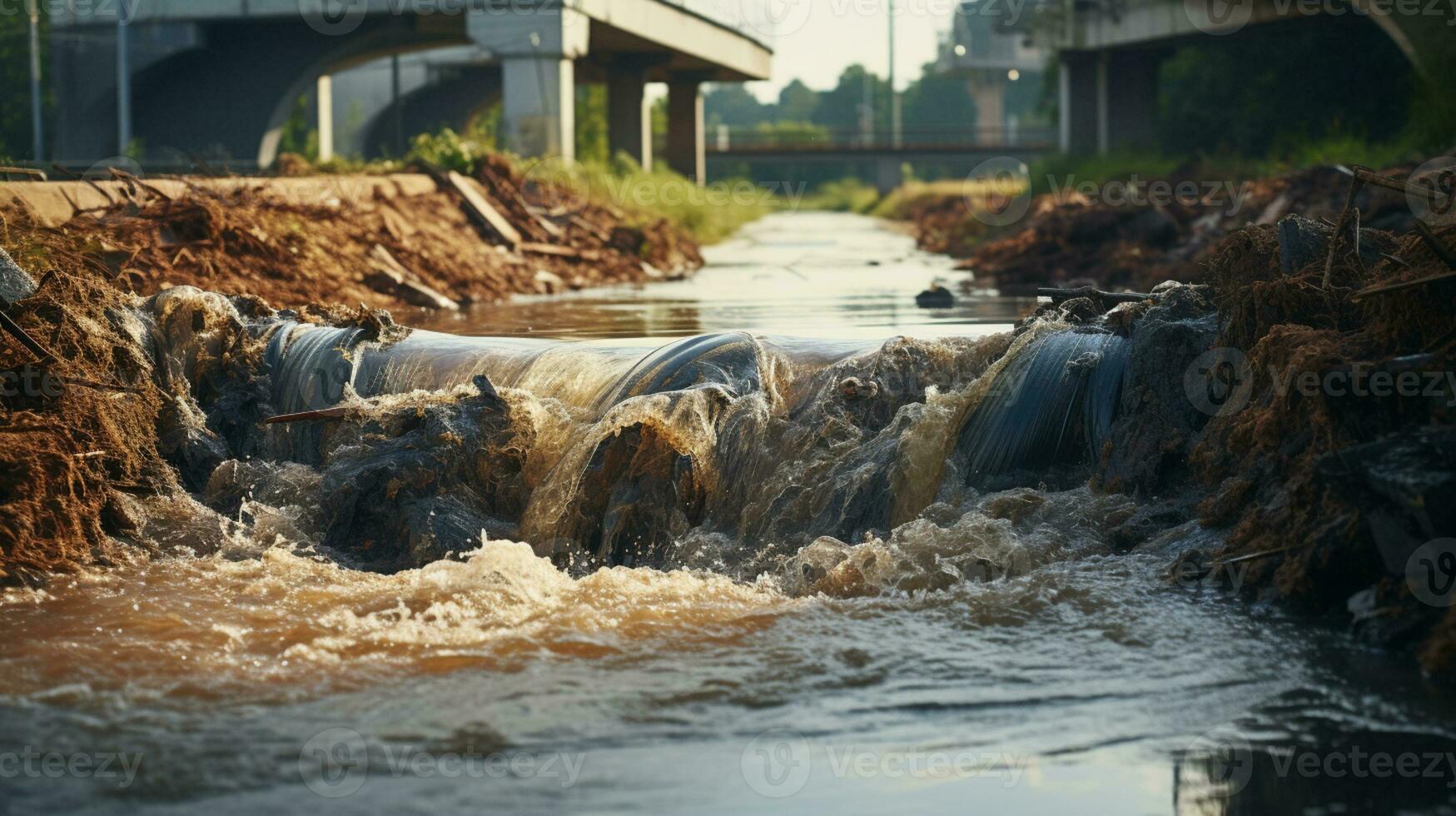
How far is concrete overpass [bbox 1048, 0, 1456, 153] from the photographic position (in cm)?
2912

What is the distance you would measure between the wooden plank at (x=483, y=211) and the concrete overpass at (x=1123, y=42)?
1458 centimetres

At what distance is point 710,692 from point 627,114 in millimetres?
35166

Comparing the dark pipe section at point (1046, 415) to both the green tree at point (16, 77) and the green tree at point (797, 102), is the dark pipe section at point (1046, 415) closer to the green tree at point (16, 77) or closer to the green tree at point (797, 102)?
the green tree at point (16, 77)

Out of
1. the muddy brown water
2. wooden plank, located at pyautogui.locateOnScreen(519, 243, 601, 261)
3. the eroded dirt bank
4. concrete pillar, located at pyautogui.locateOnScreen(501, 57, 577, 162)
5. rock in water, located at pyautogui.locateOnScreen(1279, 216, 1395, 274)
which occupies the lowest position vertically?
the muddy brown water

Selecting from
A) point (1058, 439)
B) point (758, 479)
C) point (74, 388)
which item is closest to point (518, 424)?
point (758, 479)

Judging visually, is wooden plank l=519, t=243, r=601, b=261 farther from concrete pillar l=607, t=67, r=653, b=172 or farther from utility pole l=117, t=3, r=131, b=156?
concrete pillar l=607, t=67, r=653, b=172

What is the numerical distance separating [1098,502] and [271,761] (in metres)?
4.28

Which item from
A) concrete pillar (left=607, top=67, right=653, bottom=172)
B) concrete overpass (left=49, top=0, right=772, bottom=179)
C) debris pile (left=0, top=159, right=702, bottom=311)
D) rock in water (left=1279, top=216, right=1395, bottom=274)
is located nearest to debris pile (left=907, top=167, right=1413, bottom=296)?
debris pile (left=0, top=159, right=702, bottom=311)

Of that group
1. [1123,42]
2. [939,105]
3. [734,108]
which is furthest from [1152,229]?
[734,108]

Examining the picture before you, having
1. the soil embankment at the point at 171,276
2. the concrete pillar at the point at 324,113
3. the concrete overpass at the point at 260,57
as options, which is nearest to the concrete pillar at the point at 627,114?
the concrete overpass at the point at 260,57

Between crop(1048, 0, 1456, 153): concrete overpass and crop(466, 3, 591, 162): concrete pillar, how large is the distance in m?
12.6

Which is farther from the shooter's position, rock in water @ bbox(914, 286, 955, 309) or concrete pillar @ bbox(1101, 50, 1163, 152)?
concrete pillar @ bbox(1101, 50, 1163, 152)

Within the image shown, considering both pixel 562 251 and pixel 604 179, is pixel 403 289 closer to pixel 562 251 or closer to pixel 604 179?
pixel 562 251

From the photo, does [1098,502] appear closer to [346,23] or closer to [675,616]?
[675,616]
